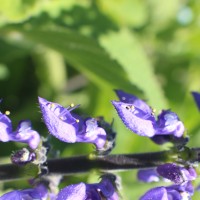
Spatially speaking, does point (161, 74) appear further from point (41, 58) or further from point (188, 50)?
point (41, 58)

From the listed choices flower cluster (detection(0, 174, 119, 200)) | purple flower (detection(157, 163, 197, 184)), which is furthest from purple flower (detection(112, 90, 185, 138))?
flower cluster (detection(0, 174, 119, 200))

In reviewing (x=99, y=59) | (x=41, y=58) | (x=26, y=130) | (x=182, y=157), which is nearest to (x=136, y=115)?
(x=182, y=157)

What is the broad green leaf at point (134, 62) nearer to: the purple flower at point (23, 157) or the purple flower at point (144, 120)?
the purple flower at point (144, 120)

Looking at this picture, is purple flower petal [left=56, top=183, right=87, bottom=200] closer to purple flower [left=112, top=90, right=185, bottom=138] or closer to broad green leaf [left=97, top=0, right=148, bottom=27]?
purple flower [left=112, top=90, right=185, bottom=138]

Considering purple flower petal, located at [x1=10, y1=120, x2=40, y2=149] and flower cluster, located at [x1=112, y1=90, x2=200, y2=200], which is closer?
flower cluster, located at [x1=112, y1=90, x2=200, y2=200]

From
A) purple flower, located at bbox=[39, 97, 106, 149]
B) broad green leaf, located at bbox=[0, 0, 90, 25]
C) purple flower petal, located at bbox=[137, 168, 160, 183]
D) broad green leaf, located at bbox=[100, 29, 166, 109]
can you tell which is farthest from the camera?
broad green leaf, located at bbox=[100, 29, 166, 109]

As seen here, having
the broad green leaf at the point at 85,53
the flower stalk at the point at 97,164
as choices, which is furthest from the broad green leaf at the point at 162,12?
the flower stalk at the point at 97,164
